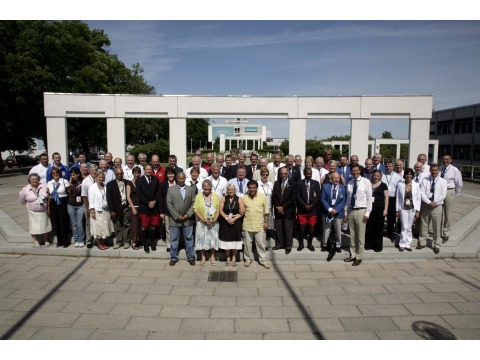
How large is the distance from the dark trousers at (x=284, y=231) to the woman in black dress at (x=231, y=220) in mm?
1117

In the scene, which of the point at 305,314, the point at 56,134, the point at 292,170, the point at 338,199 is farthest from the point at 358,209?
the point at 56,134

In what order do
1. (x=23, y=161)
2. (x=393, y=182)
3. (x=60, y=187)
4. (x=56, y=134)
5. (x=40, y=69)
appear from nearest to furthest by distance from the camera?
(x=60, y=187), (x=393, y=182), (x=56, y=134), (x=40, y=69), (x=23, y=161)

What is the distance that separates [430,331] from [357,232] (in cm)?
258

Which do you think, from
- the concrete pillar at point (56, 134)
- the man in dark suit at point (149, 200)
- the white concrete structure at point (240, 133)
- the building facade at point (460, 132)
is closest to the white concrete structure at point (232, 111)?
the concrete pillar at point (56, 134)

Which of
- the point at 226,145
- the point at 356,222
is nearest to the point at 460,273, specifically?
the point at 356,222

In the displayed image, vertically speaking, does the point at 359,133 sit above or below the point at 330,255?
above

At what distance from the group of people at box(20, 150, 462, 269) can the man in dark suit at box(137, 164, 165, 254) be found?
0.07ft

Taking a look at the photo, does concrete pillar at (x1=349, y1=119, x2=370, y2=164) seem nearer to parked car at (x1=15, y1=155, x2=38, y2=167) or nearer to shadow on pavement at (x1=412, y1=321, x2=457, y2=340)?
shadow on pavement at (x1=412, y1=321, x2=457, y2=340)

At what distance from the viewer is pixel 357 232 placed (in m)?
6.64

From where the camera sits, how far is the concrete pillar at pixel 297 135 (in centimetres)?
1320

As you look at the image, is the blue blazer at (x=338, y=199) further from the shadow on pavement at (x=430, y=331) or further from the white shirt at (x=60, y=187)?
the white shirt at (x=60, y=187)

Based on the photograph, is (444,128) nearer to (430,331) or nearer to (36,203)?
(430,331)

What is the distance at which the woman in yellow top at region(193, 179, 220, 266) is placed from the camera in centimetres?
654

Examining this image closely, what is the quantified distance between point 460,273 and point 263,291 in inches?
161
